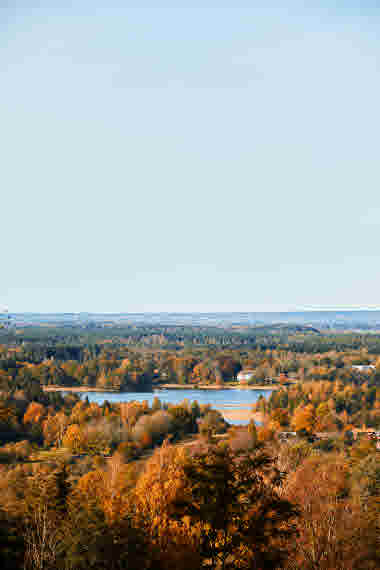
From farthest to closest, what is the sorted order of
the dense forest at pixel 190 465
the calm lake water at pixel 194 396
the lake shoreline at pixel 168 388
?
the lake shoreline at pixel 168 388
the calm lake water at pixel 194 396
the dense forest at pixel 190 465

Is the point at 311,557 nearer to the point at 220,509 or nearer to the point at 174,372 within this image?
the point at 220,509

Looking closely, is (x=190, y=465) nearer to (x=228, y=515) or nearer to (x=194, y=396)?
(x=228, y=515)

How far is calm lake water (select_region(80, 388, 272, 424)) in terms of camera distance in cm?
7969

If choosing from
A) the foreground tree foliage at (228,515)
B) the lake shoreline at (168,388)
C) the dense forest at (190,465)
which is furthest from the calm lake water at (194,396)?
the foreground tree foliage at (228,515)

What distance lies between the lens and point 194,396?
8831 cm

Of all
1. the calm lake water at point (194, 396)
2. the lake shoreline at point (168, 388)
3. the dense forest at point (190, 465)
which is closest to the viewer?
the dense forest at point (190, 465)

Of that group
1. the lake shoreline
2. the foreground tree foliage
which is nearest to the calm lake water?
the lake shoreline

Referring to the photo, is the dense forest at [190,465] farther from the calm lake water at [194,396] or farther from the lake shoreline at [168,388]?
the calm lake water at [194,396]

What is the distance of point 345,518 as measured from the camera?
46.0 feet

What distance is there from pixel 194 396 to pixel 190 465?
7798 centimetres

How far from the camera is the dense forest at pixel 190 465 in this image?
11.0 metres

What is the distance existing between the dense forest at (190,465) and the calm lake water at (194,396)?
224 inches

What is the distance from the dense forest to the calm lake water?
5699mm

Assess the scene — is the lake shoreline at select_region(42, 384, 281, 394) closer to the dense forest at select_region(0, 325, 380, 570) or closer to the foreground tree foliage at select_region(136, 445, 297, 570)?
the dense forest at select_region(0, 325, 380, 570)
